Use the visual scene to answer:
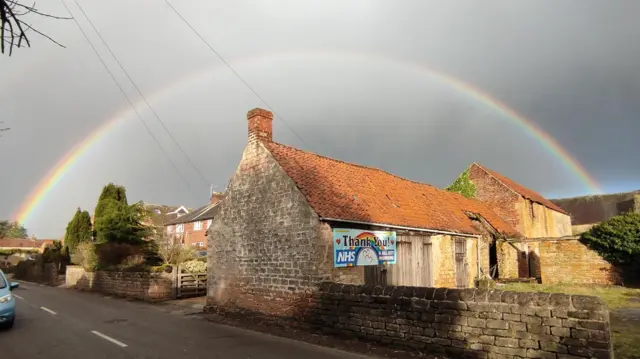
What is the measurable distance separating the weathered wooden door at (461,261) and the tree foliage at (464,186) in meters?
13.6

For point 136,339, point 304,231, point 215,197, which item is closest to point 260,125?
point 304,231

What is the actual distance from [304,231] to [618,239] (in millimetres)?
17645

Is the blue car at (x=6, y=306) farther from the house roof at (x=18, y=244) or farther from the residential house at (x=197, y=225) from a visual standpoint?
the house roof at (x=18, y=244)

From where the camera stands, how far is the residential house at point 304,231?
12172mm

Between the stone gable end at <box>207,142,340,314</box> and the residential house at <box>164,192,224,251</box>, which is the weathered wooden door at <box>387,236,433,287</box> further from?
the residential house at <box>164,192,224,251</box>

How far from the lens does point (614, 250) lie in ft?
68.9

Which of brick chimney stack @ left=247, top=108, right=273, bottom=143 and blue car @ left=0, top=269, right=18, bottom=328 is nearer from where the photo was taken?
blue car @ left=0, top=269, right=18, bottom=328

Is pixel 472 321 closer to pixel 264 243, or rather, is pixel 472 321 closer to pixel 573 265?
pixel 264 243

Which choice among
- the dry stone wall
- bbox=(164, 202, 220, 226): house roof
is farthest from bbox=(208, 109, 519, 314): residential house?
bbox=(164, 202, 220, 226): house roof

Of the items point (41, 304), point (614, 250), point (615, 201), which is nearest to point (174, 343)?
point (41, 304)

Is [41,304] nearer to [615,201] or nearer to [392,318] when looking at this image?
[392,318]

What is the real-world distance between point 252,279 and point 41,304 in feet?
36.4

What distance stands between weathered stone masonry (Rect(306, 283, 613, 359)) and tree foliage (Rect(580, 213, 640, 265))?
17.1 metres

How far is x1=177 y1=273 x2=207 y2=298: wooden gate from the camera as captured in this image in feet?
66.9
